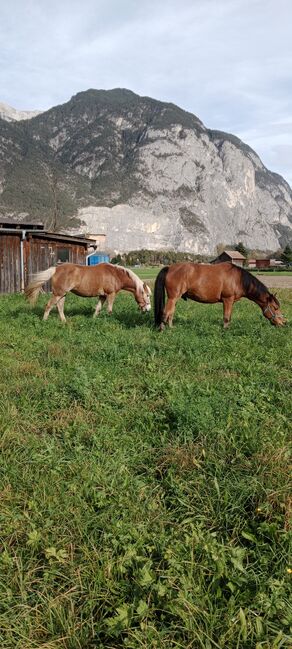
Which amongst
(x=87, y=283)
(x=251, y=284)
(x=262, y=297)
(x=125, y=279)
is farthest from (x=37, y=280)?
(x=262, y=297)

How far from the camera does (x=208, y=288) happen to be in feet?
34.7

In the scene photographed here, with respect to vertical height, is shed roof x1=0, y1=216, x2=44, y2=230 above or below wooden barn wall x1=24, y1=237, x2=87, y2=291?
above

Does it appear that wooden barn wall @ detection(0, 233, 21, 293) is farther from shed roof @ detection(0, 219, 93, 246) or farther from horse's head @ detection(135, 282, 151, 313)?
horse's head @ detection(135, 282, 151, 313)

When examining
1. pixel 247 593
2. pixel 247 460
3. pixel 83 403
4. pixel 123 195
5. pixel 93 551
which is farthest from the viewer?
pixel 123 195

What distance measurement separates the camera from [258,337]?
912cm

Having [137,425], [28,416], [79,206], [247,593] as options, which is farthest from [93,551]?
[79,206]

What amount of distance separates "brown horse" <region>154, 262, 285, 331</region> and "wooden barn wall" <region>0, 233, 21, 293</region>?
12.5 meters

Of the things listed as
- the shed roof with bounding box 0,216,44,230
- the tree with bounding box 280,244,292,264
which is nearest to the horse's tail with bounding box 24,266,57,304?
the shed roof with bounding box 0,216,44,230

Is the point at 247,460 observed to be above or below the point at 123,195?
below

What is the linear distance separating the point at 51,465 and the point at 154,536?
1247mm

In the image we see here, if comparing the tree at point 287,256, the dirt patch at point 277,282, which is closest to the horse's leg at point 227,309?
the dirt patch at point 277,282

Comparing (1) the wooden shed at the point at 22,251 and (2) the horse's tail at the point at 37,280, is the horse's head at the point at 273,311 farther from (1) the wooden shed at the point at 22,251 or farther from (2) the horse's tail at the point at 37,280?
(1) the wooden shed at the point at 22,251

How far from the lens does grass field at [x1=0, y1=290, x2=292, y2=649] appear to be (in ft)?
6.83

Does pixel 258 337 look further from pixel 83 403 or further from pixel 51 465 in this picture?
pixel 51 465
